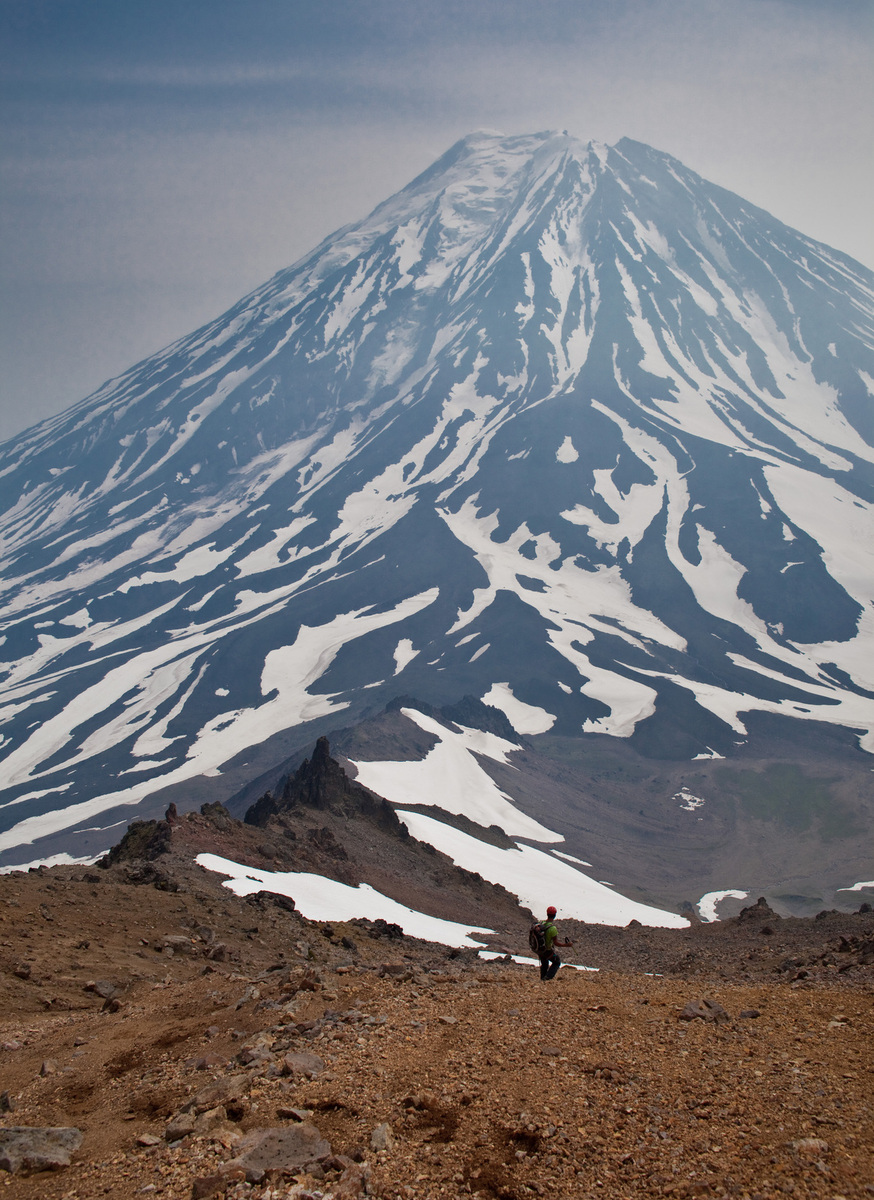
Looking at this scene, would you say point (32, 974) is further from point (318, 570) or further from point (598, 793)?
point (318, 570)

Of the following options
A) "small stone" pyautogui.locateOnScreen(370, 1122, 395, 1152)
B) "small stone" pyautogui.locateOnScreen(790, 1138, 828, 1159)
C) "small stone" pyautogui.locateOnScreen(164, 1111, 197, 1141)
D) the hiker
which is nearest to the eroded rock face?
"small stone" pyautogui.locateOnScreen(164, 1111, 197, 1141)

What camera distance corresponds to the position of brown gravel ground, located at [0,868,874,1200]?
22.7ft

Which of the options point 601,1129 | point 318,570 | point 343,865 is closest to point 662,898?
point 343,865

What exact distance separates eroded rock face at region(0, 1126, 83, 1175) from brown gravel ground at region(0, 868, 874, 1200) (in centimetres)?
16

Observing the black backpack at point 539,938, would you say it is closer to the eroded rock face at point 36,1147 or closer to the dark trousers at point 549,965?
the dark trousers at point 549,965

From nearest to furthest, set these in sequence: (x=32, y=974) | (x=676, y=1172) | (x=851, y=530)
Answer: (x=676, y=1172)
(x=32, y=974)
(x=851, y=530)

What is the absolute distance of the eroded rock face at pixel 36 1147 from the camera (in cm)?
773

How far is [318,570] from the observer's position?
655ft

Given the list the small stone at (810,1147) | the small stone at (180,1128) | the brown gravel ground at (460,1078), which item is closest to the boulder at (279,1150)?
the brown gravel ground at (460,1078)

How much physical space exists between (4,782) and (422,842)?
112m

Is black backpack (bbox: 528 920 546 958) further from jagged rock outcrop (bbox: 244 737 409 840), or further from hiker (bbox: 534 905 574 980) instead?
jagged rock outcrop (bbox: 244 737 409 840)

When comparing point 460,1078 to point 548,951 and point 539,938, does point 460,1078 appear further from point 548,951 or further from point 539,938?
point 539,938

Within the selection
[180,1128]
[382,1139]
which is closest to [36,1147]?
[180,1128]

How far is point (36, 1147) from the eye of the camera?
26.3ft
